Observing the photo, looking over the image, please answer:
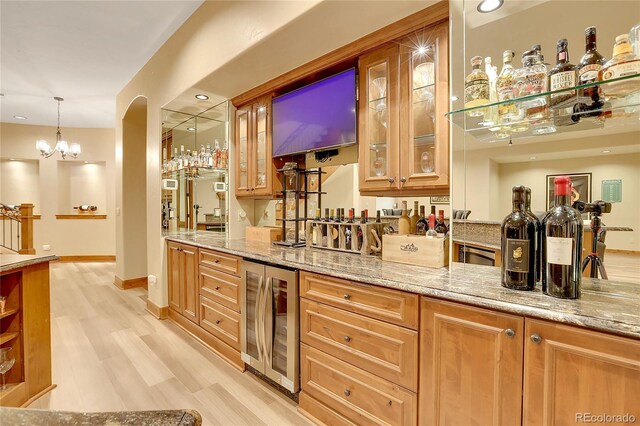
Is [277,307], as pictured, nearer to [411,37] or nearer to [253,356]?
[253,356]

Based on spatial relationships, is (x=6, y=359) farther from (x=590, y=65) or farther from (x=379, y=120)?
(x=590, y=65)

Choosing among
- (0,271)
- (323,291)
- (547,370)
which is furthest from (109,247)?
(547,370)

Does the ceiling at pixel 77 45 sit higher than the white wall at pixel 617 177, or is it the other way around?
the ceiling at pixel 77 45

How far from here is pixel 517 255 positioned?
49.6 inches

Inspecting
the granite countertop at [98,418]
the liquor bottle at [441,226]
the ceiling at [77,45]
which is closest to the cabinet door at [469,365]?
the liquor bottle at [441,226]

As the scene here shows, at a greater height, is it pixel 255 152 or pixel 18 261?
pixel 255 152

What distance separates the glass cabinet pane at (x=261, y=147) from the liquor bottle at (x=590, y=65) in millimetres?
2328

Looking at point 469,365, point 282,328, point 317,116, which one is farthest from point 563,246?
point 317,116

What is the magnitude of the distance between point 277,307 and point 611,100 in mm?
1994

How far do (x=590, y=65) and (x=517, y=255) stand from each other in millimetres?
789

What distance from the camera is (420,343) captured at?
1.34 meters

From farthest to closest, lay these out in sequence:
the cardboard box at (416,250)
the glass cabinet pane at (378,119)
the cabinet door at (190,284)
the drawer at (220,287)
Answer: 1. the cabinet door at (190,284)
2. the drawer at (220,287)
3. the glass cabinet pane at (378,119)
4. the cardboard box at (416,250)

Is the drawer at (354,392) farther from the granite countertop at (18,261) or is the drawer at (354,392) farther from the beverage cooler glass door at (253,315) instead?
the granite countertop at (18,261)

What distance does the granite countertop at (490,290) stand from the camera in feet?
3.17
